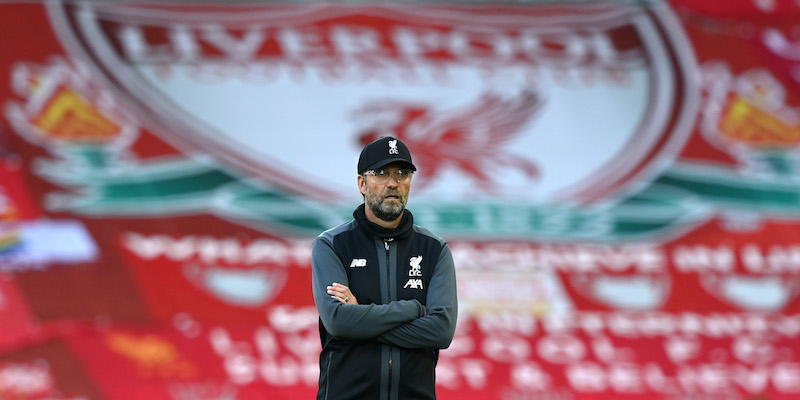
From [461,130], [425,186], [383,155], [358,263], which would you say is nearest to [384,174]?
[383,155]

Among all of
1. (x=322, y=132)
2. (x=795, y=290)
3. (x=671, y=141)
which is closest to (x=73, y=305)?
(x=322, y=132)

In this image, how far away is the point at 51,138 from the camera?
5.77 m

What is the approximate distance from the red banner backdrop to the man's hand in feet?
9.65

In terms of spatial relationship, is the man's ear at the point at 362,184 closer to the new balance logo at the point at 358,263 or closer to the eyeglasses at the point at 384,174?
the eyeglasses at the point at 384,174

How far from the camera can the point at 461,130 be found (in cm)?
602

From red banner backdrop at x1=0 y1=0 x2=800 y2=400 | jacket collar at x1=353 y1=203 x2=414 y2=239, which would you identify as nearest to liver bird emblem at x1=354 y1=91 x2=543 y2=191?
red banner backdrop at x1=0 y1=0 x2=800 y2=400

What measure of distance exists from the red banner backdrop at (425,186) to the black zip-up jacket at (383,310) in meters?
2.86

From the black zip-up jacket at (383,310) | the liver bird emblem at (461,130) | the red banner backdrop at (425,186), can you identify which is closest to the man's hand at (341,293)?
the black zip-up jacket at (383,310)

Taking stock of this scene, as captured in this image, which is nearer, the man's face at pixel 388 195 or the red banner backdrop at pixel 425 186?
the man's face at pixel 388 195

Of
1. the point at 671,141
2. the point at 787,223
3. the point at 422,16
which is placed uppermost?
the point at 422,16

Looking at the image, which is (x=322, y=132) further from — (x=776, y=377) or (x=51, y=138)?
(x=776, y=377)

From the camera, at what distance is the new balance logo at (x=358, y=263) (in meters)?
2.41

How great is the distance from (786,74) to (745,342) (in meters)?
1.71

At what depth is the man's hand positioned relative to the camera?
92.6 inches
